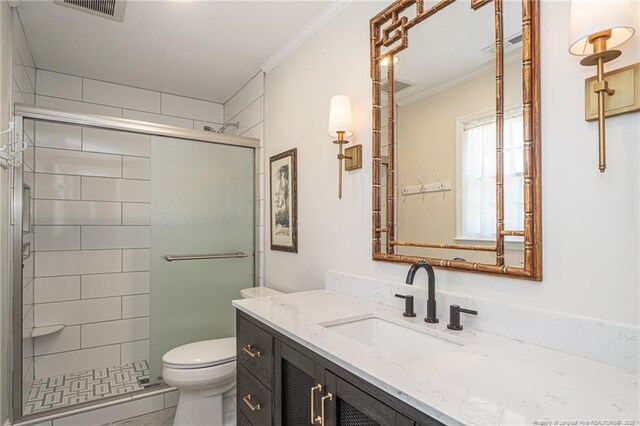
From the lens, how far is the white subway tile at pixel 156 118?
3057 millimetres

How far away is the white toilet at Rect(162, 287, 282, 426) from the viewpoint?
6.46 ft

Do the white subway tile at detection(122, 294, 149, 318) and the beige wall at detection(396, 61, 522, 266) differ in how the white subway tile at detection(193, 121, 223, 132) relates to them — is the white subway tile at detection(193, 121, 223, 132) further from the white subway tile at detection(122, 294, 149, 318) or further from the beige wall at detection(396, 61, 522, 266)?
the beige wall at detection(396, 61, 522, 266)

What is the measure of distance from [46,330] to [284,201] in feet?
6.40

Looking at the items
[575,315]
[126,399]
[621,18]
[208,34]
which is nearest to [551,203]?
[575,315]

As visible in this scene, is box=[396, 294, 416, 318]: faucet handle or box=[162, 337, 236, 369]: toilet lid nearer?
box=[396, 294, 416, 318]: faucet handle

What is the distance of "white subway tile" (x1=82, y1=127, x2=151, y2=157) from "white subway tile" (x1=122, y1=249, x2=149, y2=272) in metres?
0.82

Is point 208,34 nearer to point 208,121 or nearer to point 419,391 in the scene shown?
point 208,121

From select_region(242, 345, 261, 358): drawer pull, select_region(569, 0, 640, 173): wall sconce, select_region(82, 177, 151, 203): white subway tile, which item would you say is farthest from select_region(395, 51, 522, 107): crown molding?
select_region(82, 177, 151, 203): white subway tile

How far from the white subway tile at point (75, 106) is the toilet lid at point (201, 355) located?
2.01m

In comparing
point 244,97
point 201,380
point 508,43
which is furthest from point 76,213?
point 508,43

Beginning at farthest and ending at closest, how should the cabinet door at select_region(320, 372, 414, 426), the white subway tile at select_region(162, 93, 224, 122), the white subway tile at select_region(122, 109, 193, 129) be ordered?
the white subway tile at select_region(162, 93, 224, 122) → the white subway tile at select_region(122, 109, 193, 129) → the cabinet door at select_region(320, 372, 414, 426)

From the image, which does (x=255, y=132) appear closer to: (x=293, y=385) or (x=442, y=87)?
(x=442, y=87)

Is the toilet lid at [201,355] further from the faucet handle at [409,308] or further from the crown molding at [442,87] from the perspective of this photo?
the crown molding at [442,87]

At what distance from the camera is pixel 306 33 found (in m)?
2.18
